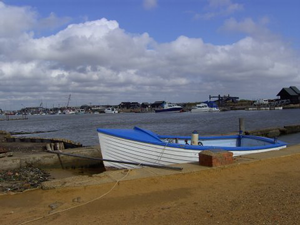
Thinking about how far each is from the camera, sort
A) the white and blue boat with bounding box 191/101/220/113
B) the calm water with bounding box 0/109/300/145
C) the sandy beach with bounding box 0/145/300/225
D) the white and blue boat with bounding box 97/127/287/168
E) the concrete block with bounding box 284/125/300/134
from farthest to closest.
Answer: the white and blue boat with bounding box 191/101/220/113, the calm water with bounding box 0/109/300/145, the concrete block with bounding box 284/125/300/134, the white and blue boat with bounding box 97/127/287/168, the sandy beach with bounding box 0/145/300/225

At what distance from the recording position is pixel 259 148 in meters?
10.7

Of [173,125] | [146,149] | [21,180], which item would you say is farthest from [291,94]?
[21,180]

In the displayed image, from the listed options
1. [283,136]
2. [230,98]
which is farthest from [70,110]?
[283,136]

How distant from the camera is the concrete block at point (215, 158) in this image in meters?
8.05

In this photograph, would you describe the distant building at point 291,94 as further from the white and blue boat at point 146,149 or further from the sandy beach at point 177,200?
the sandy beach at point 177,200

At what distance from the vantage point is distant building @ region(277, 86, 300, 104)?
345ft

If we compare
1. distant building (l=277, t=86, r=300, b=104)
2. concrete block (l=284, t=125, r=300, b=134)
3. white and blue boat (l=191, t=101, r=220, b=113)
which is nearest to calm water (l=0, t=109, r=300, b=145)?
concrete block (l=284, t=125, r=300, b=134)

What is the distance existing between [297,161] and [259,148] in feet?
6.46

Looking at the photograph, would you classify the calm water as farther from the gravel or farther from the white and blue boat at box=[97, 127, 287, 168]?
the white and blue boat at box=[97, 127, 287, 168]

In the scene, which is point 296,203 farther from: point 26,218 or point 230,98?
point 230,98

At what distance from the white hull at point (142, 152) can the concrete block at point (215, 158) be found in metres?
1.27

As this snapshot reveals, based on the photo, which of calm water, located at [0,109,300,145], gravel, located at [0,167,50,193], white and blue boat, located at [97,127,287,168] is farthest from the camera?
calm water, located at [0,109,300,145]

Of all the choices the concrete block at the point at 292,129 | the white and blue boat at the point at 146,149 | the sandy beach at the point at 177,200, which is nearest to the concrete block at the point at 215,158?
the sandy beach at the point at 177,200

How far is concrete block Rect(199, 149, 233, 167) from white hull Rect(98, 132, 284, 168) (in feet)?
4.16
